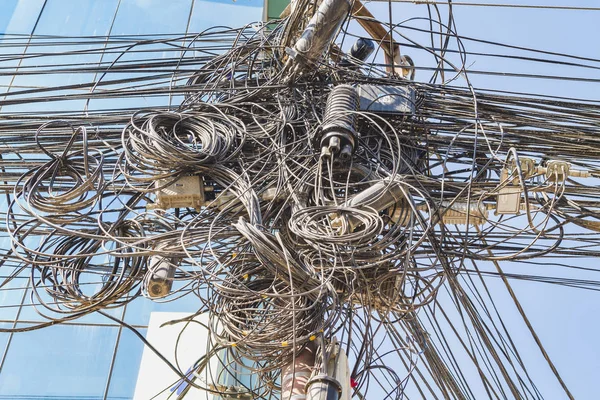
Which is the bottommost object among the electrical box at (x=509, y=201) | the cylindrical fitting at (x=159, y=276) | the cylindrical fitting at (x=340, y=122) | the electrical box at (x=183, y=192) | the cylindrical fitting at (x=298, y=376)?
the cylindrical fitting at (x=298, y=376)

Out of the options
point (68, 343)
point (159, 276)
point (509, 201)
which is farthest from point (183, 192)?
point (68, 343)

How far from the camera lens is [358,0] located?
4.79 m

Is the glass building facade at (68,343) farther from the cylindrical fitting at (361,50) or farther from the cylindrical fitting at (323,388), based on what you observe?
the cylindrical fitting at (323,388)

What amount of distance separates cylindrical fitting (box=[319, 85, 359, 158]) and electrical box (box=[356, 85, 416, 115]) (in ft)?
0.67

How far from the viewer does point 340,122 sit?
3.31m

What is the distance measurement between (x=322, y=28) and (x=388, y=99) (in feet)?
1.66

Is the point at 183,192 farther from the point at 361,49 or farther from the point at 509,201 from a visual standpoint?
the point at 361,49

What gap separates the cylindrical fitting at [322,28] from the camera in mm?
3631

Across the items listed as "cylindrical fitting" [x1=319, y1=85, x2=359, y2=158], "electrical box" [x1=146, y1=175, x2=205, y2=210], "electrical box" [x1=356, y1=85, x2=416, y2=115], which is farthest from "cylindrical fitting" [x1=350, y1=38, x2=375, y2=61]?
"electrical box" [x1=146, y1=175, x2=205, y2=210]

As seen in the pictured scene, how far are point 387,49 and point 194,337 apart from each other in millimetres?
2740

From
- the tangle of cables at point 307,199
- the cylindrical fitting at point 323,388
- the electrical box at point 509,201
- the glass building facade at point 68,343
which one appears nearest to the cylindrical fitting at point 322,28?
the tangle of cables at point 307,199

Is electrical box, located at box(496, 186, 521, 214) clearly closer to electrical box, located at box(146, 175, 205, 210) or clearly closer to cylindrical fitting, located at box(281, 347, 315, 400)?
cylindrical fitting, located at box(281, 347, 315, 400)

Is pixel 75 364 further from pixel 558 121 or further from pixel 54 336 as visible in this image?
pixel 558 121

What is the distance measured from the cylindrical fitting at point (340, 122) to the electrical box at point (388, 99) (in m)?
0.20
